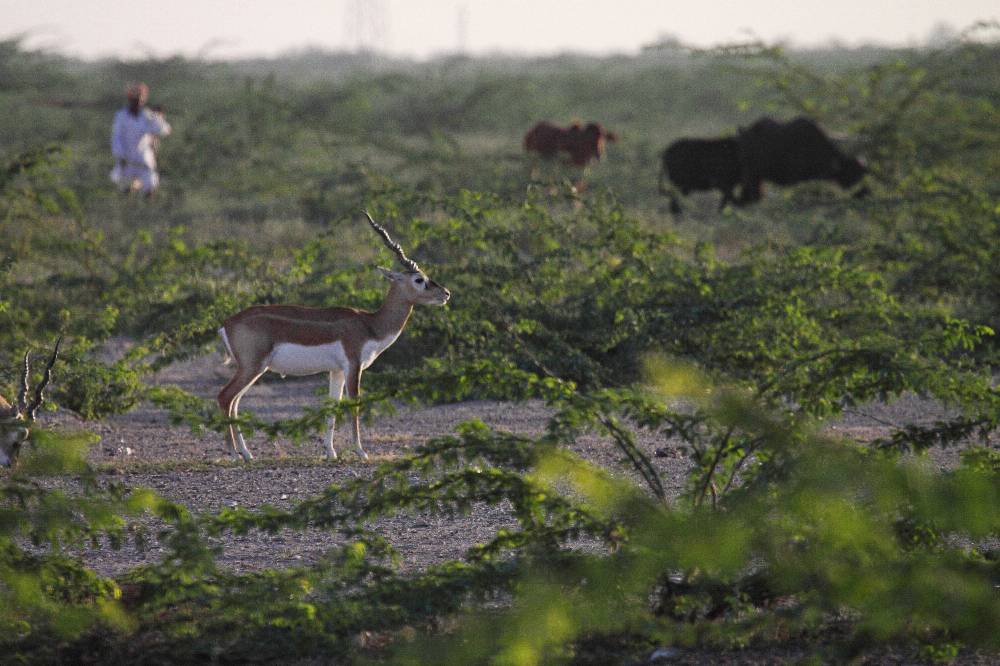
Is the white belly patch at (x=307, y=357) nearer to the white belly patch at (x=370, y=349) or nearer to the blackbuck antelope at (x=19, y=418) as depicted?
the white belly patch at (x=370, y=349)

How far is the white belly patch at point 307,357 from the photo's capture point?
26.7 feet

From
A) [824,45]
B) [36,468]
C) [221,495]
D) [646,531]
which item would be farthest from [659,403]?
[824,45]

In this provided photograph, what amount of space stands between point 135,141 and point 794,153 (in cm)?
764

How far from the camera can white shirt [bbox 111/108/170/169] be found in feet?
61.3

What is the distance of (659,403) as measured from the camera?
496 cm

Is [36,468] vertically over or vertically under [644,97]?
over

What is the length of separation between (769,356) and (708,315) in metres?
0.44

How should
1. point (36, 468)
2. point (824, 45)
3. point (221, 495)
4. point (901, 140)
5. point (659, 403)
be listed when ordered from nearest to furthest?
point (36, 468), point (659, 403), point (221, 495), point (901, 140), point (824, 45)

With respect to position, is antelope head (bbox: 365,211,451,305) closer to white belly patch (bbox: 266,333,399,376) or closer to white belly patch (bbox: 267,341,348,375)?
white belly patch (bbox: 266,333,399,376)

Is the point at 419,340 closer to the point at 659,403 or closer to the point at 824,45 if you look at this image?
the point at 659,403

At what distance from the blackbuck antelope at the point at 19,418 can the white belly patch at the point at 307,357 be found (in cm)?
148

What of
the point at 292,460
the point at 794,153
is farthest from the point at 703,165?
the point at 292,460

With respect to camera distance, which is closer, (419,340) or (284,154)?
(419,340)

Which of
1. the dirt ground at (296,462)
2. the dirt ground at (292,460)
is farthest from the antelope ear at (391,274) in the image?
the dirt ground at (292,460)
